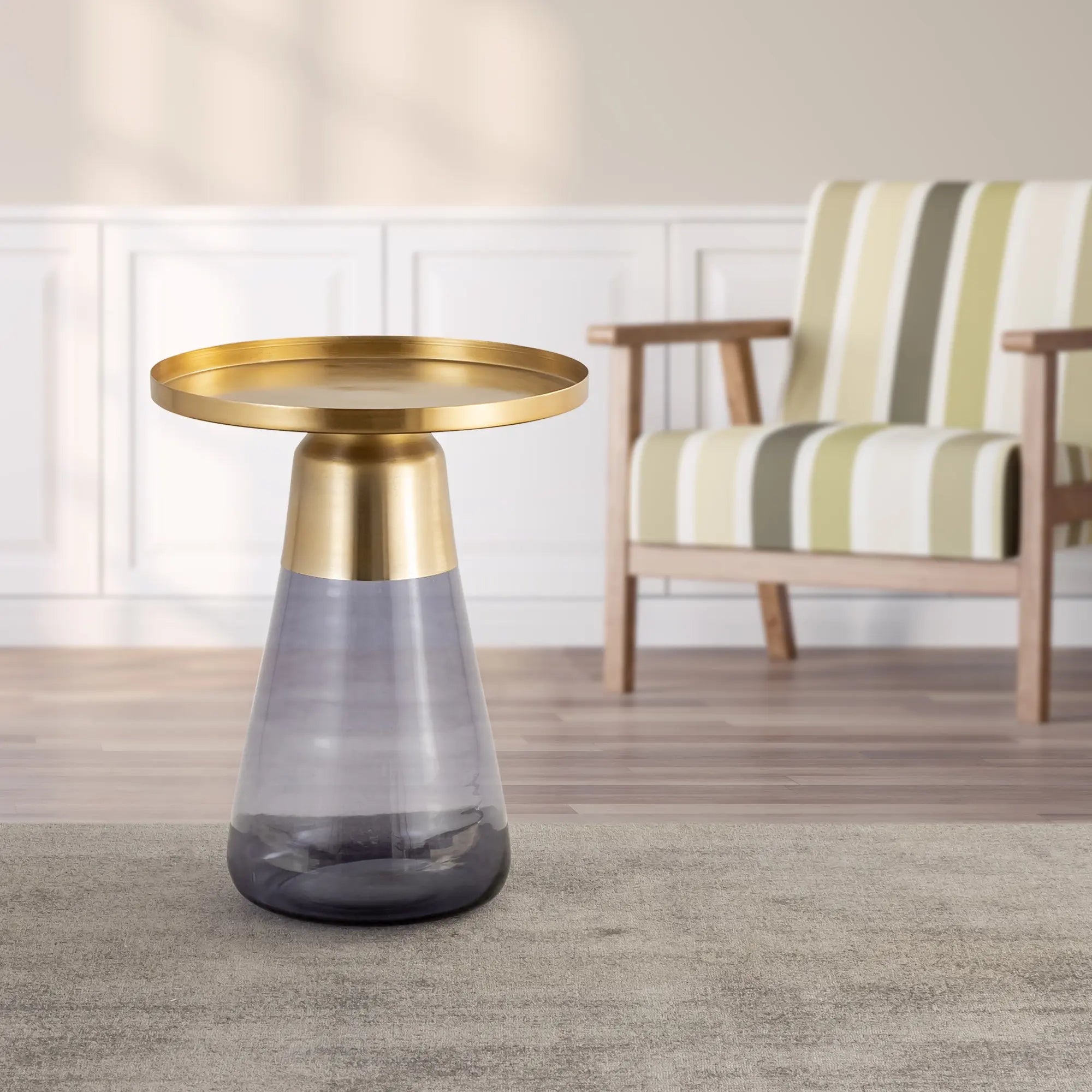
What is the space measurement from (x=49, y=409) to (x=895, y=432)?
4.78ft

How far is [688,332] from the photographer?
90.7 inches

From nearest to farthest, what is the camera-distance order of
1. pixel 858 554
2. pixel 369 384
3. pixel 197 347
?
1. pixel 369 384
2. pixel 858 554
3. pixel 197 347

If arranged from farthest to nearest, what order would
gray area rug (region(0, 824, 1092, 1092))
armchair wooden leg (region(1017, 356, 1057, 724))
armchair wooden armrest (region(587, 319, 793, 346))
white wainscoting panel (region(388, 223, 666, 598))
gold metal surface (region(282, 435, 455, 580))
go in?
white wainscoting panel (region(388, 223, 666, 598))
armchair wooden armrest (region(587, 319, 793, 346))
armchair wooden leg (region(1017, 356, 1057, 724))
gold metal surface (region(282, 435, 455, 580))
gray area rug (region(0, 824, 1092, 1092))

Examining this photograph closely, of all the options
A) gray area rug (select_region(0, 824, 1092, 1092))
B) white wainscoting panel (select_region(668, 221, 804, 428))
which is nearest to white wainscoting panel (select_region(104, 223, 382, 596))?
white wainscoting panel (select_region(668, 221, 804, 428))

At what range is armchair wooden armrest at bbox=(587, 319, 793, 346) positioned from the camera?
2.21 meters

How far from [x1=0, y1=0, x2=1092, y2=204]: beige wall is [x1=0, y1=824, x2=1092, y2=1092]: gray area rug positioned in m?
1.85

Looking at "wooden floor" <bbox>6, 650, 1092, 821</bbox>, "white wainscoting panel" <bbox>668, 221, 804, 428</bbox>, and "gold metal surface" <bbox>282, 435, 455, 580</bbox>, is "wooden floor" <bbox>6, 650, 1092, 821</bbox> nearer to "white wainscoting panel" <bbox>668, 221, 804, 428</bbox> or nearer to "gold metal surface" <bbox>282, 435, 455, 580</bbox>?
"white wainscoting panel" <bbox>668, 221, 804, 428</bbox>

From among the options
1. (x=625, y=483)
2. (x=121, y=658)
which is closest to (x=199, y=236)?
(x=121, y=658)

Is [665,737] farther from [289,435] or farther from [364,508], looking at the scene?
[364,508]

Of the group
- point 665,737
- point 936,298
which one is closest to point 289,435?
point 665,737

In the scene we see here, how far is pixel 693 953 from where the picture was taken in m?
0.82

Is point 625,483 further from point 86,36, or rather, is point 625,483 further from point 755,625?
point 86,36

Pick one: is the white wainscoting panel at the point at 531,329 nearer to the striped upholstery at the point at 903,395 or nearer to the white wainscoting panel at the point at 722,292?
the white wainscoting panel at the point at 722,292

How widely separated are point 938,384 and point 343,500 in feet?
5.68
